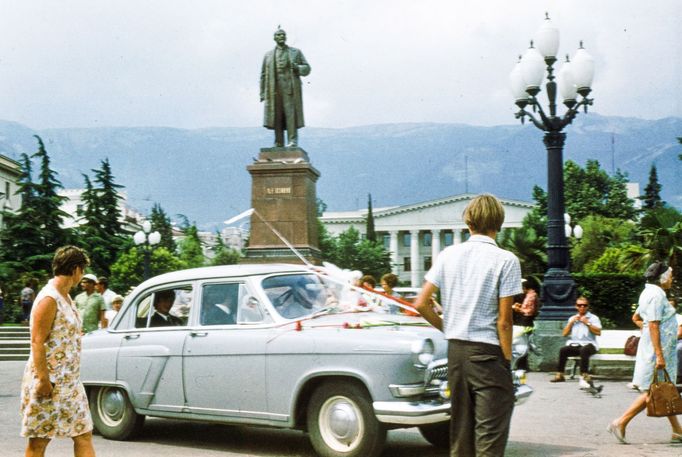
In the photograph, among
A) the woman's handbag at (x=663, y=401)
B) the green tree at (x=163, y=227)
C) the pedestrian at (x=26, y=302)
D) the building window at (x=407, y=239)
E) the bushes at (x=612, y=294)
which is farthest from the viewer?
the building window at (x=407, y=239)

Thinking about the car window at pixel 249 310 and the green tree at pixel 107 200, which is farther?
the green tree at pixel 107 200

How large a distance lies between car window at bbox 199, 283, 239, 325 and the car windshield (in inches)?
14.8

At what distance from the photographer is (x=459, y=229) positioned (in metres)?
116

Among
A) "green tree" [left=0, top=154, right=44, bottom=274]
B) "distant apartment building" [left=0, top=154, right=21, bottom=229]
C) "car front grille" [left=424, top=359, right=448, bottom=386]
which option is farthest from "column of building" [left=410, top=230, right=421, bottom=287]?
"car front grille" [left=424, top=359, right=448, bottom=386]

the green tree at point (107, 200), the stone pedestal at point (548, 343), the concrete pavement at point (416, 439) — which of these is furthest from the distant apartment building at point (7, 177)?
the concrete pavement at point (416, 439)

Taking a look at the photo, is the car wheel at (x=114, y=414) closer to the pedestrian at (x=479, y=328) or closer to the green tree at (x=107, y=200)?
the pedestrian at (x=479, y=328)

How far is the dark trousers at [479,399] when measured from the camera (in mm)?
4320

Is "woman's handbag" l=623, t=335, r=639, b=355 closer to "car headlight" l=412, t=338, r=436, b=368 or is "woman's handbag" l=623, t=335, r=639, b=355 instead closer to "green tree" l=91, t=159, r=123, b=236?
"car headlight" l=412, t=338, r=436, b=368

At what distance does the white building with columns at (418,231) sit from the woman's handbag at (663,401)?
105862mm

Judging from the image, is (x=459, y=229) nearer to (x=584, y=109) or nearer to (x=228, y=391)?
(x=584, y=109)

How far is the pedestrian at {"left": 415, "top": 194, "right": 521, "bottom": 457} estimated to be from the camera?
434cm

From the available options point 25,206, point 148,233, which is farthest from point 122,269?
point 148,233

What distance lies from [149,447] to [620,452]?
4591mm

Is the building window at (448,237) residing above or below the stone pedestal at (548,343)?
above
